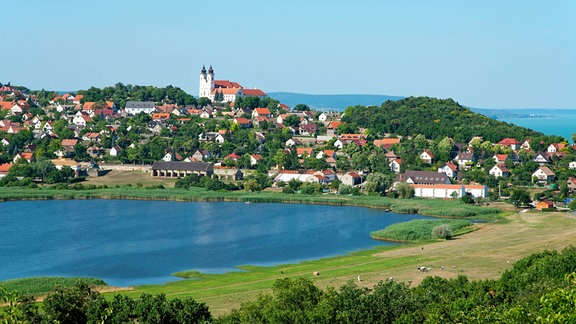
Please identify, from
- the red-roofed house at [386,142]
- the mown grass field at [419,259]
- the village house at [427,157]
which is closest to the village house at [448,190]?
the mown grass field at [419,259]

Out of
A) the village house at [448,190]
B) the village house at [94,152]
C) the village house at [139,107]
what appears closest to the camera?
the village house at [448,190]

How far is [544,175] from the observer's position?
56969mm

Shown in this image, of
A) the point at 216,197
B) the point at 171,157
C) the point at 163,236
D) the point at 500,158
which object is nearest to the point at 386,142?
the point at 500,158

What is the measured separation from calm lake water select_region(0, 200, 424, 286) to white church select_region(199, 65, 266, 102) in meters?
49.4

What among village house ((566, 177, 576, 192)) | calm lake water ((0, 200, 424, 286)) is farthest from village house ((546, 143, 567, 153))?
calm lake water ((0, 200, 424, 286))

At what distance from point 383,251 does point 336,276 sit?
6510mm

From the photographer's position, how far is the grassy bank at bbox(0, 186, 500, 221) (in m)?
49.7

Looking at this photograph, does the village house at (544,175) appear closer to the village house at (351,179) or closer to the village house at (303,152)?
the village house at (351,179)

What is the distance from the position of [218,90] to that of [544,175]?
51.7 m

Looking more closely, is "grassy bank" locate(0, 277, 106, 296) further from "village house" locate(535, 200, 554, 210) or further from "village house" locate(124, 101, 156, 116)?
"village house" locate(124, 101, 156, 116)

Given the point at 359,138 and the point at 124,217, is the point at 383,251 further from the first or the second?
the point at 359,138

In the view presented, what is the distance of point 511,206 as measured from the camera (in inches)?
1938

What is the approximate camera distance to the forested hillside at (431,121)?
72.0 metres

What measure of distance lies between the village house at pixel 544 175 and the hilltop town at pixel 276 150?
77 millimetres
